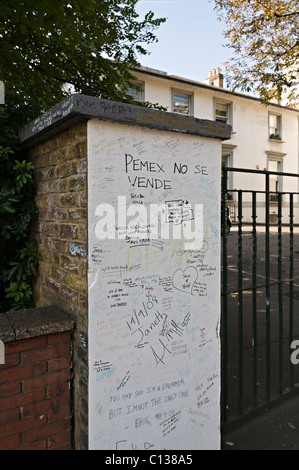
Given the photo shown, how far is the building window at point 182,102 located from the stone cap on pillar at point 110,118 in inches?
602

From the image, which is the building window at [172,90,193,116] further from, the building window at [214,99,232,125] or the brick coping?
the brick coping

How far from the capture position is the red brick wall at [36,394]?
1649 mm

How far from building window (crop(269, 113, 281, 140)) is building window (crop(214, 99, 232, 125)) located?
10.7ft

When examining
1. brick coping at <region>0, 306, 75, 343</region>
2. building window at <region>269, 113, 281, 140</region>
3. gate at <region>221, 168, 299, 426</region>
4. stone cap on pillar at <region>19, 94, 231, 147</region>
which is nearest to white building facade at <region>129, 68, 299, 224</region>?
building window at <region>269, 113, 281, 140</region>

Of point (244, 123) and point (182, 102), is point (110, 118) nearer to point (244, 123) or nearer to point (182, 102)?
point (182, 102)

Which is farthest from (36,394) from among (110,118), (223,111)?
(223,111)

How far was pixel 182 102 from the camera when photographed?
16.6 m

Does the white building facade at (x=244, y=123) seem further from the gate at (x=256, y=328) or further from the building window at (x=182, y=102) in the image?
the gate at (x=256, y=328)

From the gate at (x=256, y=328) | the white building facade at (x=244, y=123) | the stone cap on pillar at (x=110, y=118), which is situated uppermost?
the white building facade at (x=244, y=123)

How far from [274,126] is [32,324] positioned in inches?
831

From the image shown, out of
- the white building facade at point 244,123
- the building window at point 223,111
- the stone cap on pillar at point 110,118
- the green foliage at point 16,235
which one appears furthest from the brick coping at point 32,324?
the building window at point 223,111

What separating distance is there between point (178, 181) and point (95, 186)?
526mm
